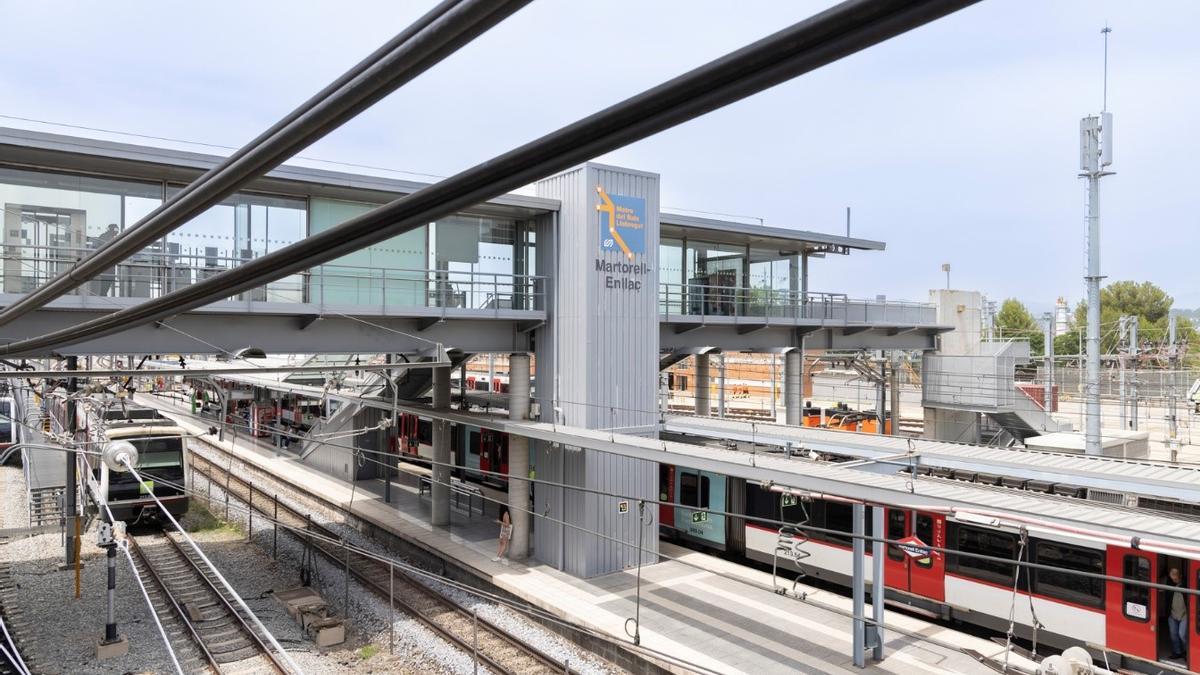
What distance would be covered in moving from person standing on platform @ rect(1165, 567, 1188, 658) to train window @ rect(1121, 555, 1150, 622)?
23cm

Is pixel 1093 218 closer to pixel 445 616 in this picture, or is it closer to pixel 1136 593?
pixel 1136 593

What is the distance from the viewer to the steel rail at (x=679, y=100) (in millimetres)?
1099

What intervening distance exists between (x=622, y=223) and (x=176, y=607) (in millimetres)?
10643

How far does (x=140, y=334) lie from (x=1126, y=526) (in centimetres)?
1367

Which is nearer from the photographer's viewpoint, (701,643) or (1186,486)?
(1186,486)

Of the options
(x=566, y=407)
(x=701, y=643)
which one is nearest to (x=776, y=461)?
(x=701, y=643)

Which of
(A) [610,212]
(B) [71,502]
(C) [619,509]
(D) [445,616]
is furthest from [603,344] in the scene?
(B) [71,502]

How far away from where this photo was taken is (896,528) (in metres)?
12.4

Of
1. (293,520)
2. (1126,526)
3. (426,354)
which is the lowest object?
(293,520)

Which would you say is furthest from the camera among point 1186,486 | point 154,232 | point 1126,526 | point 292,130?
point 1186,486

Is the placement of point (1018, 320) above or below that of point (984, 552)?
above

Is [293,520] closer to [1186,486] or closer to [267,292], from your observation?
[267,292]

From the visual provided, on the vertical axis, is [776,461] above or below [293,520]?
above

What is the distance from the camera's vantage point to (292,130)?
5.41 ft
